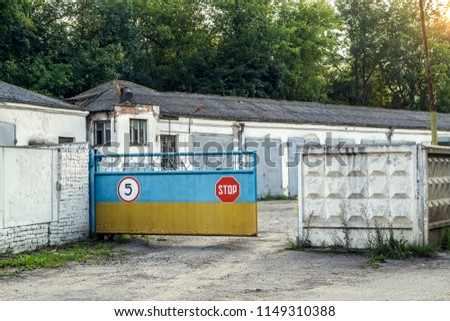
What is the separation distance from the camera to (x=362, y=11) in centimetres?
5484

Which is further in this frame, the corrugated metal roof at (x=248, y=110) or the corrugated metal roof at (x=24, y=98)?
the corrugated metal roof at (x=248, y=110)

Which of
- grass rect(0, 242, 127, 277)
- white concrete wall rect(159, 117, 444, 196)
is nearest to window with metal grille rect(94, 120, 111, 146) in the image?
white concrete wall rect(159, 117, 444, 196)

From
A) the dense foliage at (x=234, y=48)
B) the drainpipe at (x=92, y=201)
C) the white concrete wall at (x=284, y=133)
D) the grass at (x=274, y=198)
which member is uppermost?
the dense foliage at (x=234, y=48)

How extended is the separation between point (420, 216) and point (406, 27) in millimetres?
44458

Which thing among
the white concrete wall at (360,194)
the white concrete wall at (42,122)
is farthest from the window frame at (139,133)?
the white concrete wall at (360,194)

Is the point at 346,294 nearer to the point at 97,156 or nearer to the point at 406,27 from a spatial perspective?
the point at 97,156

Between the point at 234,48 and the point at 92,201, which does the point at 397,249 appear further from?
the point at 234,48

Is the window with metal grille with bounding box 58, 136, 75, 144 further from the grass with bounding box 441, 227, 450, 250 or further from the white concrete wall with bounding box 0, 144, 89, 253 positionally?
the grass with bounding box 441, 227, 450, 250

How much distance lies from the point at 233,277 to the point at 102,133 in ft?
54.4

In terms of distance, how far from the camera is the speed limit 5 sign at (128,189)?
45.7 feet

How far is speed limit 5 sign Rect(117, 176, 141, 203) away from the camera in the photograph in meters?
13.9

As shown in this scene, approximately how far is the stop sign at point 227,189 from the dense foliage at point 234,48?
22161mm

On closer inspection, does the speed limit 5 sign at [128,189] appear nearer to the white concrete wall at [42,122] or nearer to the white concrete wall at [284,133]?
the white concrete wall at [42,122]

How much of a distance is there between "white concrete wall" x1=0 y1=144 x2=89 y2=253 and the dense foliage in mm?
20544
